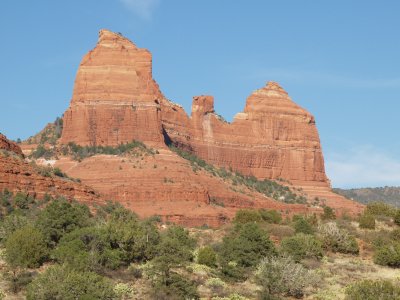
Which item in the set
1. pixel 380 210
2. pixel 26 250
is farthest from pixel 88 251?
pixel 380 210

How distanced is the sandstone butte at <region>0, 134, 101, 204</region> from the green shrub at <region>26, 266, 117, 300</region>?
1330 inches

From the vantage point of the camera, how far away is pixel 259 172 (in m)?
163

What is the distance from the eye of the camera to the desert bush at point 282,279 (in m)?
48.3

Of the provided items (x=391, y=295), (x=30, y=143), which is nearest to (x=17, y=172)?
(x=391, y=295)

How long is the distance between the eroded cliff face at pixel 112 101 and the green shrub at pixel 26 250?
7597 centimetres

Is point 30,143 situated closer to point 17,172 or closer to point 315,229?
point 17,172

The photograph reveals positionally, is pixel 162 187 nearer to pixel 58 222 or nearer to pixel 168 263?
pixel 58 222

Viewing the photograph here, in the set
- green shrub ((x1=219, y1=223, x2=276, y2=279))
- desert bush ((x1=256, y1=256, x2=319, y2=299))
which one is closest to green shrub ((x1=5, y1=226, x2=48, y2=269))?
green shrub ((x1=219, y1=223, x2=276, y2=279))

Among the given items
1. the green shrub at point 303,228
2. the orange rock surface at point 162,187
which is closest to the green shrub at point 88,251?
the green shrub at point 303,228

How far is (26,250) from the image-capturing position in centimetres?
4991

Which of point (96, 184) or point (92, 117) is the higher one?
point (92, 117)

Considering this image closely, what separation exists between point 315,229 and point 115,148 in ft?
192

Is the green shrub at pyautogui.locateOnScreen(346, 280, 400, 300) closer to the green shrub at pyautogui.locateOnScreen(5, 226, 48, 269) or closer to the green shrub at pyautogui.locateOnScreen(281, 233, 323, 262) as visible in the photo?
the green shrub at pyautogui.locateOnScreen(281, 233, 323, 262)

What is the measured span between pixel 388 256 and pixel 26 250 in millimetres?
24554
